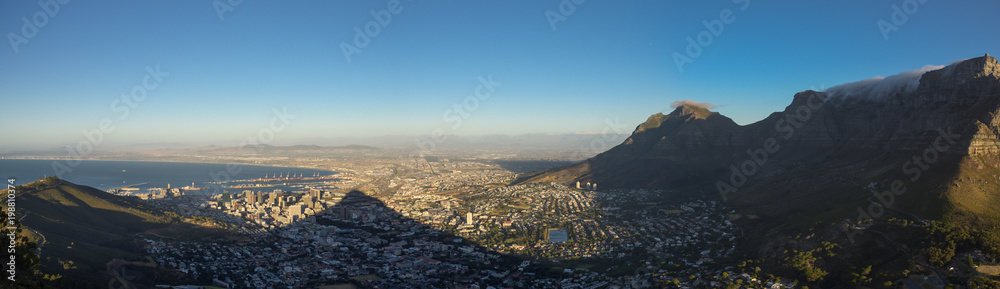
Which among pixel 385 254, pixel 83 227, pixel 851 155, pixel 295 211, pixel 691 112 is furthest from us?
pixel 691 112

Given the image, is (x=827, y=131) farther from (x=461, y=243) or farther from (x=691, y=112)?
(x=461, y=243)

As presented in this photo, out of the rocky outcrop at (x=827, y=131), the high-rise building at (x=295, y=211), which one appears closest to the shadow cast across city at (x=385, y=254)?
the high-rise building at (x=295, y=211)

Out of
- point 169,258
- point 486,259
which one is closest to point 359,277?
point 486,259

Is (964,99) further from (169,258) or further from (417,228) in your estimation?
(169,258)

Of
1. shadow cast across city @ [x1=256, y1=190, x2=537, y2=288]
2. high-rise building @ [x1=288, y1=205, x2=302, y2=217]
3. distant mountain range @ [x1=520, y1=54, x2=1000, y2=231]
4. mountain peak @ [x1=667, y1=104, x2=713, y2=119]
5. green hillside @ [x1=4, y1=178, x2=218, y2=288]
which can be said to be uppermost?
mountain peak @ [x1=667, y1=104, x2=713, y2=119]

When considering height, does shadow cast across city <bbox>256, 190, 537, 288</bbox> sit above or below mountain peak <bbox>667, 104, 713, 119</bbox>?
below

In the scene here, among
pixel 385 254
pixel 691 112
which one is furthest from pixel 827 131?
pixel 385 254

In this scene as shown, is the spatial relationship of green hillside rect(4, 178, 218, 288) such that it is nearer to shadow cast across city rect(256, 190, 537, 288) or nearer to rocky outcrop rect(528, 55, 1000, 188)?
shadow cast across city rect(256, 190, 537, 288)

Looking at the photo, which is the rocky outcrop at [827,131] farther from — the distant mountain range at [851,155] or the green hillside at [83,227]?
the green hillside at [83,227]

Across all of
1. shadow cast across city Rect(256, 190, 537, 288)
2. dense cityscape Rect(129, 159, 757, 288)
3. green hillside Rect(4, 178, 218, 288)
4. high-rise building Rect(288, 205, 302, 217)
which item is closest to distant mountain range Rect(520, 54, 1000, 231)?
dense cityscape Rect(129, 159, 757, 288)
